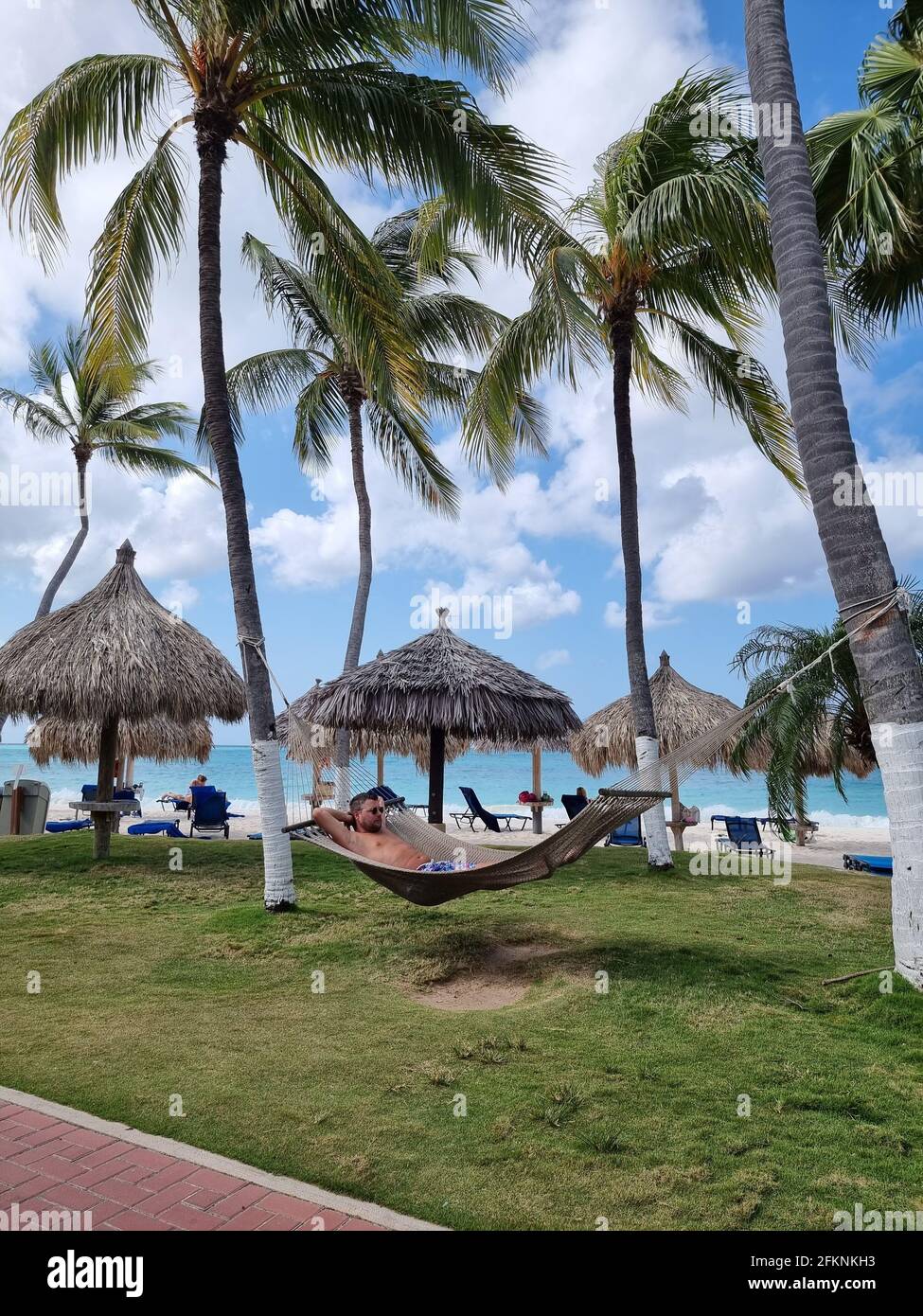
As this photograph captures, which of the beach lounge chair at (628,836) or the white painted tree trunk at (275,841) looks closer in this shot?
the white painted tree trunk at (275,841)

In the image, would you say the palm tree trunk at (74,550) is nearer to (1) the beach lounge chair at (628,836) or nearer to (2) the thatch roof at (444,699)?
(2) the thatch roof at (444,699)

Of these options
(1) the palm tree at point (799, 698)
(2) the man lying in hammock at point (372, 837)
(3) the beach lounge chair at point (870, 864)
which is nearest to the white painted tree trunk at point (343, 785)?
(2) the man lying in hammock at point (372, 837)

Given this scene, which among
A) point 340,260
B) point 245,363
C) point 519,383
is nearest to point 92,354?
point 340,260

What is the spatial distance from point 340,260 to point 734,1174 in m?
6.48

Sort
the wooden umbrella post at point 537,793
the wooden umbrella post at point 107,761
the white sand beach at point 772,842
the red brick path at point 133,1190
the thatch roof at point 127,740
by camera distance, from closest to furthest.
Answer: the red brick path at point 133,1190
the wooden umbrella post at point 107,761
the white sand beach at point 772,842
the wooden umbrella post at point 537,793
the thatch roof at point 127,740

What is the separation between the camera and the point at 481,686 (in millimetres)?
8391

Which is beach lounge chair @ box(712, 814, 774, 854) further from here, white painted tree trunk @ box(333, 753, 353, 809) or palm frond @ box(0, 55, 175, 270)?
palm frond @ box(0, 55, 175, 270)

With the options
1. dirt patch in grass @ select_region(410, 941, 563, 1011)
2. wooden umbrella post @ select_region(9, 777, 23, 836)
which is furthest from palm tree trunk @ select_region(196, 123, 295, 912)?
wooden umbrella post @ select_region(9, 777, 23, 836)

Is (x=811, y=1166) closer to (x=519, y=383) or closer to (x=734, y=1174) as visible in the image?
(x=734, y=1174)

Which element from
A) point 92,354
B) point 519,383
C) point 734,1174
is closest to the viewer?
point 734,1174

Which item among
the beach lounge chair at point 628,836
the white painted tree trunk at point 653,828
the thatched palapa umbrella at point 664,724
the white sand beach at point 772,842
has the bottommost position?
the white sand beach at point 772,842

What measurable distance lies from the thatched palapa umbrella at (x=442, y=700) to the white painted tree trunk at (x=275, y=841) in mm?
2592

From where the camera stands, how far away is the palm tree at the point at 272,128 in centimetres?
551

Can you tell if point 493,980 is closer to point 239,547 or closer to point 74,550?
point 239,547
